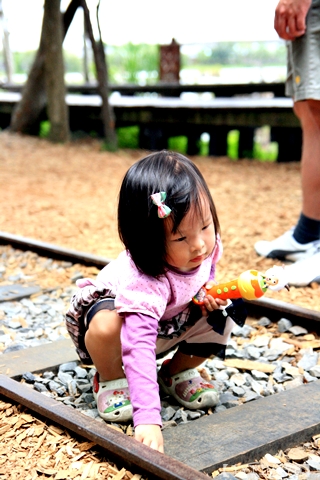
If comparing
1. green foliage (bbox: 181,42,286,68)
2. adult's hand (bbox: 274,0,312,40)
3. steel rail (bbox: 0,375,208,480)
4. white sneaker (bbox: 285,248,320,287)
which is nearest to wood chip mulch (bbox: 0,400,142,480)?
steel rail (bbox: 0,375,208,480)

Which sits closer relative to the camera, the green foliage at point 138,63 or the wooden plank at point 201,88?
the wooden plank at point 201,88

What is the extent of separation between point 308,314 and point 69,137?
7958mm

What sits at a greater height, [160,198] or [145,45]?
[160,198]

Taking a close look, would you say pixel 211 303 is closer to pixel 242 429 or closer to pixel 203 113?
pixel 242 429

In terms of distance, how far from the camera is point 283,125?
336 inches

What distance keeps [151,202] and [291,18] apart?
2.10 metres

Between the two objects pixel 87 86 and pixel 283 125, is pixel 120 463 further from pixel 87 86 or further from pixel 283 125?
pixel 87 86

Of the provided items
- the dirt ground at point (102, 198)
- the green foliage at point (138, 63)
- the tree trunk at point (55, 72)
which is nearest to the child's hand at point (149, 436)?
the dirt ground at point (102, 198)

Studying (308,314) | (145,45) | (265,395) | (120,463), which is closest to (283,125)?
(308,314)

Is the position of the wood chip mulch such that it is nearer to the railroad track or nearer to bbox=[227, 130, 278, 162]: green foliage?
the railroad track

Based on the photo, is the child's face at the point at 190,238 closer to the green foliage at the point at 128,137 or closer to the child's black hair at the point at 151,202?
the child's black hair at the point at 151,202

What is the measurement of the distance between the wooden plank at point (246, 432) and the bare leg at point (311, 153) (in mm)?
1818

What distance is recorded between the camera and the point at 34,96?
10.7 metres

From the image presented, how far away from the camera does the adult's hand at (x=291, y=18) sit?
353 centimetres
